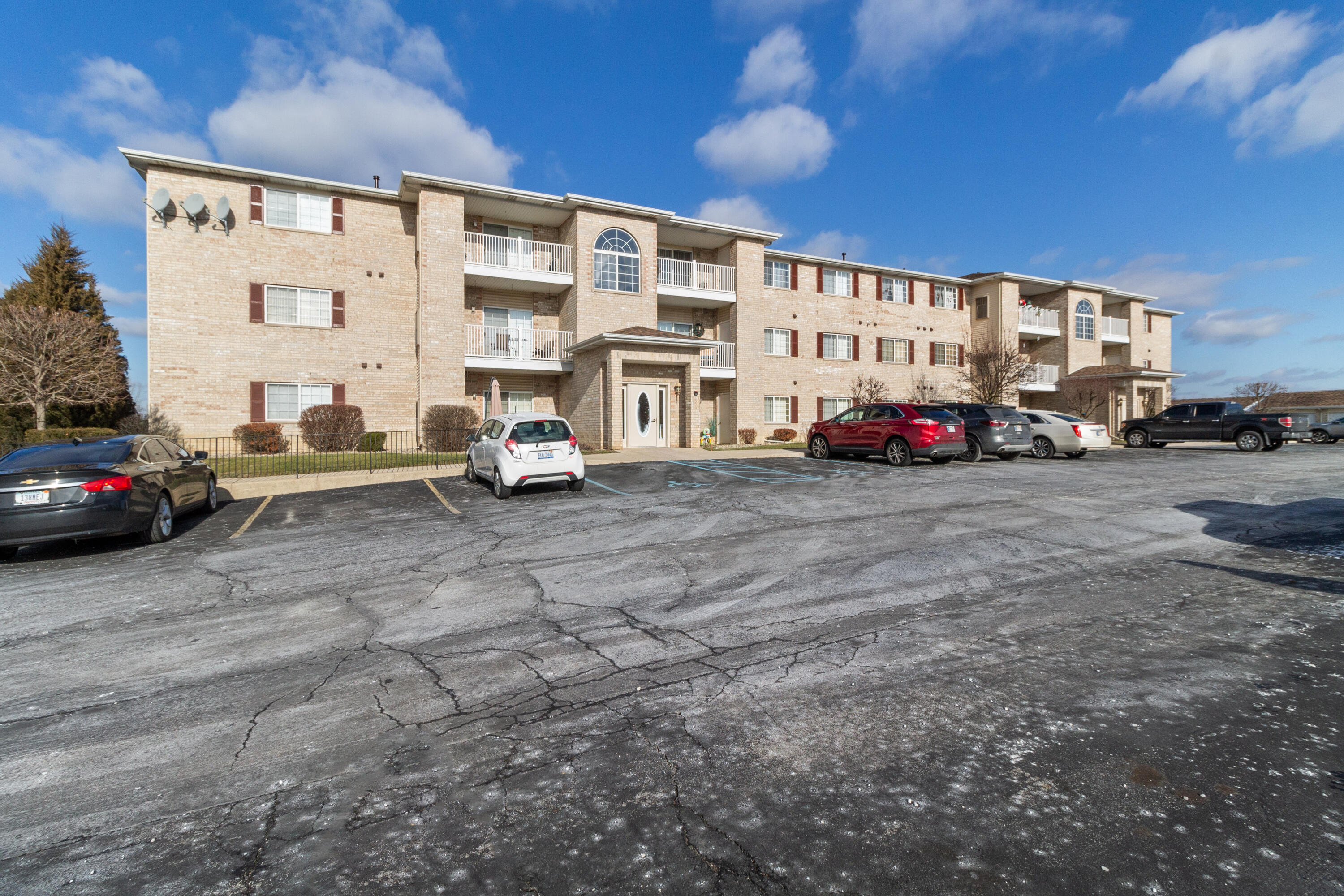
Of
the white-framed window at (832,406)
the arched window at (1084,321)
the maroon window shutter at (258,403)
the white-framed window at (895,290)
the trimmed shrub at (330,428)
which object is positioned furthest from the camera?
the arched window at (1084,321)

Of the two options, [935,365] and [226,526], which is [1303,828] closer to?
[226,526]

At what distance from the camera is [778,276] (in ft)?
99.0

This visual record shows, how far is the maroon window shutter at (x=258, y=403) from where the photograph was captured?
2083 centimetres

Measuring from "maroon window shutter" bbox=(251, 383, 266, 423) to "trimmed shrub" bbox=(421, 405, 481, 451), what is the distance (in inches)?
202

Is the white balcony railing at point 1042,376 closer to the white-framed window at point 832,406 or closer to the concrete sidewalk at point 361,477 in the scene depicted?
the white-framed window at point 832,406

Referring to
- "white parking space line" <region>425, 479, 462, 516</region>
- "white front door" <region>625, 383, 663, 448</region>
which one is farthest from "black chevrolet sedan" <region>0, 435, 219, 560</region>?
"white front door" <region>625, 383, 663, 448</region>

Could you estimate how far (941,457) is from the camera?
17078 mm

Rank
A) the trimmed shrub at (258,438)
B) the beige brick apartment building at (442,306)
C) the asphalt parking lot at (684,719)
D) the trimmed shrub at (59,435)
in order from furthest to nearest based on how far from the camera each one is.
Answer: the beige brick apartment building at (442,306) → the trimmed shrub at (258,438) → the trimmed shrub at (59,435) → the asphalt parking lot at (684,719)

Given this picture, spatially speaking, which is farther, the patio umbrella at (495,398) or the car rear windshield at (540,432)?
the patio umbrella at (495,398)

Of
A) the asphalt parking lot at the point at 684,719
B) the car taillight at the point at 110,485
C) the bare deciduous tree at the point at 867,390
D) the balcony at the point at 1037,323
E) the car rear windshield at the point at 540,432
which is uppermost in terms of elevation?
the balcony at the point at 1037,323

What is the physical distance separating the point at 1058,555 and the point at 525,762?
21.0 ft

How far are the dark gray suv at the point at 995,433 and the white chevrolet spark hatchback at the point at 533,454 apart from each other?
1159 cm

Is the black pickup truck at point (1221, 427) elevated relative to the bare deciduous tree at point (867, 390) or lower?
lower

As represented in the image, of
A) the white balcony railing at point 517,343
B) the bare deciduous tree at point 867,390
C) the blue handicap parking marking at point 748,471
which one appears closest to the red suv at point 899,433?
the blue handicap parking marking at point 748,471
